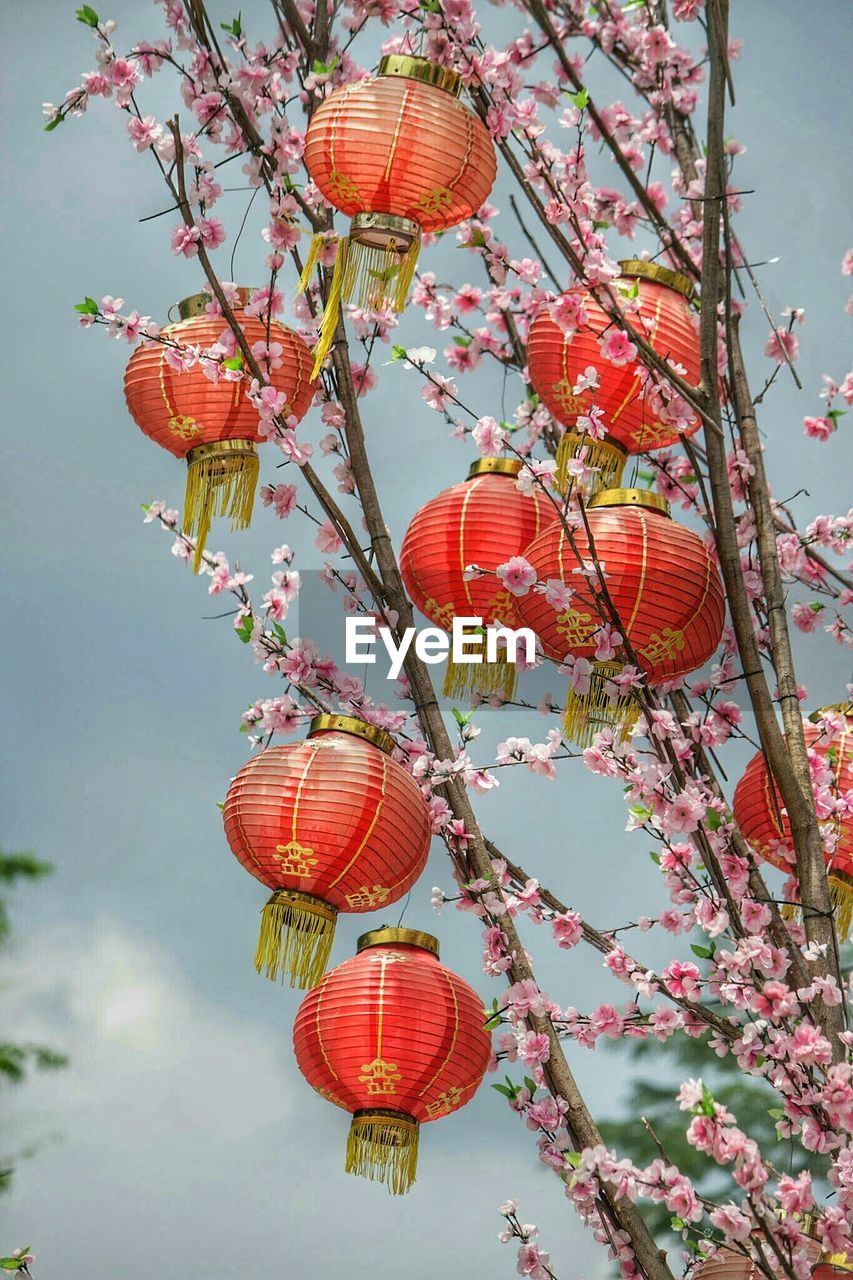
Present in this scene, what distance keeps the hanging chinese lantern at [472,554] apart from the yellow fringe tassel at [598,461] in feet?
0.17

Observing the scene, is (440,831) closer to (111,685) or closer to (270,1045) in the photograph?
(270,1045)

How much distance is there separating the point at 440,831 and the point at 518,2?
3.72ft

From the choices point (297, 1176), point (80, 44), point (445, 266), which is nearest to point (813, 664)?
point (445, 266)

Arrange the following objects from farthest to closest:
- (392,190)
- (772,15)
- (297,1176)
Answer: (772,15) < (297,1176) < (392,190)

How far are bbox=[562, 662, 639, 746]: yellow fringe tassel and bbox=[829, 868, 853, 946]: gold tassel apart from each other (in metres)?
0.31

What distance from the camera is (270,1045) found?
10.4 ft

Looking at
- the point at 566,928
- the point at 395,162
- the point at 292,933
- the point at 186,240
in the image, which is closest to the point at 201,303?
the point at 186,240

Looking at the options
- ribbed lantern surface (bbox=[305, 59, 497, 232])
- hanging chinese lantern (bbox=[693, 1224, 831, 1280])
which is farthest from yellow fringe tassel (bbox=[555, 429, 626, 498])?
hanging chinese lantern (bbox=[693, 1224, 831, 1280])

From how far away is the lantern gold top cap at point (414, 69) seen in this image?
6.00 feet

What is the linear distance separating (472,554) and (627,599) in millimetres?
288

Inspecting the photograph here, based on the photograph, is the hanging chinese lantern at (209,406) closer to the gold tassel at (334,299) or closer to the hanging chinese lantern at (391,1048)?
the gold tassel at (334,299)

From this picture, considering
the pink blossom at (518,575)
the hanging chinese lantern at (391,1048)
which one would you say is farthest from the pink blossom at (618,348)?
the hanging chinese lantern at (391,1048)

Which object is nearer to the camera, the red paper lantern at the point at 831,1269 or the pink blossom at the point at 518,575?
the red paper lantern at the point at 831,1269

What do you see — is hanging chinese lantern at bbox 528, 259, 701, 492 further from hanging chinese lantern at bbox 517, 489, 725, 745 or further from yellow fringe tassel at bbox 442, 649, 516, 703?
yellow fringe tassel at bbox 442, 649, 516, 703
